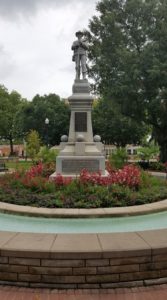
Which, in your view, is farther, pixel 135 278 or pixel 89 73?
pixel 89 73

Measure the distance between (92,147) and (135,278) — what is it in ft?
31.9

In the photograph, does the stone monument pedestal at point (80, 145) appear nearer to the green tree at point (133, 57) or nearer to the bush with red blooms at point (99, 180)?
the bush with red blooms at point (99, 180)

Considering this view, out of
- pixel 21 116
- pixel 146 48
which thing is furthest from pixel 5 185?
pixel 21 116

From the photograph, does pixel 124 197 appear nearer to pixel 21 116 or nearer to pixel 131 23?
pixel 131 23

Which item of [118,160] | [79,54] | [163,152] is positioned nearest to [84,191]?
[79,54]

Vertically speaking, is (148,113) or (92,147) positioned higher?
(148,113)

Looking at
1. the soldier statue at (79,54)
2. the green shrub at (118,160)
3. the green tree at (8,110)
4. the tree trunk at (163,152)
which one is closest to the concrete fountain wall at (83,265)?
the soldier statue at (79,54)

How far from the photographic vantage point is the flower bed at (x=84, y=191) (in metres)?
8.96

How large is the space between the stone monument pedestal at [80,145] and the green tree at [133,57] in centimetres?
1053

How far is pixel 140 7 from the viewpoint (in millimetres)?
25438

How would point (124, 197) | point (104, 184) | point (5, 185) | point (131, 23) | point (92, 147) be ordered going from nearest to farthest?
point (124, 197)
point (104, 184)
point (5, 185)
point (92, 147)
point (131, 23)

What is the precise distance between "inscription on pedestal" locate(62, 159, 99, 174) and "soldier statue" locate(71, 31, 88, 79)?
4.09 meters

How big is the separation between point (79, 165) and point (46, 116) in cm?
4053

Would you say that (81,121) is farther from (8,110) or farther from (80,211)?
(8,110)
